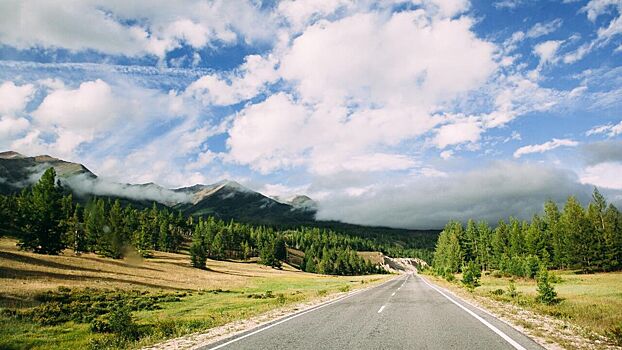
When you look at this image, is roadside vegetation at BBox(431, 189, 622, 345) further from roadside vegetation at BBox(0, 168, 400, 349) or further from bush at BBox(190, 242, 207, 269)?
bush at BBox(190, 242, 207, 269)

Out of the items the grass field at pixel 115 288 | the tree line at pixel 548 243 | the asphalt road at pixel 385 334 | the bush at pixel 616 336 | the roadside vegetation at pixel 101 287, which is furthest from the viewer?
the tree line at pixel 548 243

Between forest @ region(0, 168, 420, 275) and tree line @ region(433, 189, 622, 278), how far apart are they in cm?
5437

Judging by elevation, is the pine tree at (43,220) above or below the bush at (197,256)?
above

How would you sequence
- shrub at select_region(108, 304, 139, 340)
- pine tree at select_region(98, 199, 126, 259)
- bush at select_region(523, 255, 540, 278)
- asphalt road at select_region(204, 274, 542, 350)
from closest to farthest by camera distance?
asphalt road at select_region(204, 274, 542, 350), shrub at select_region(108, 304, 139, 340), bush at select_region(523, 255, 540, 278), pine tree at select_region(98, 199, 126, 259)

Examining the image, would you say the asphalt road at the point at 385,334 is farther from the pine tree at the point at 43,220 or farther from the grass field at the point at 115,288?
the pine tree at the point at 43,220

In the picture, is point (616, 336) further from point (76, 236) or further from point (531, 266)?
point (76, 236)

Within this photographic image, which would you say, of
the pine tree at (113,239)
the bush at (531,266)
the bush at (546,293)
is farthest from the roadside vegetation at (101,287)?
the bush at (531,266)

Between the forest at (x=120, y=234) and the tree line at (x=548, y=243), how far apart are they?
178ft

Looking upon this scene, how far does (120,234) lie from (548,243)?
295 ft

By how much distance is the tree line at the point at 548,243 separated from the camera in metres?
67.2

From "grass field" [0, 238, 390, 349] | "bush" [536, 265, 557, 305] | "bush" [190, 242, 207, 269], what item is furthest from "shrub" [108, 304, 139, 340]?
"bush" [190, 242, 207, 269]

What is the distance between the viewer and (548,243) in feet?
275

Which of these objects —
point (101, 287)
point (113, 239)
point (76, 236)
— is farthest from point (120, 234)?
point (101, 287)

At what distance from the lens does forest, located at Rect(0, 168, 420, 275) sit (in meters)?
58.2
